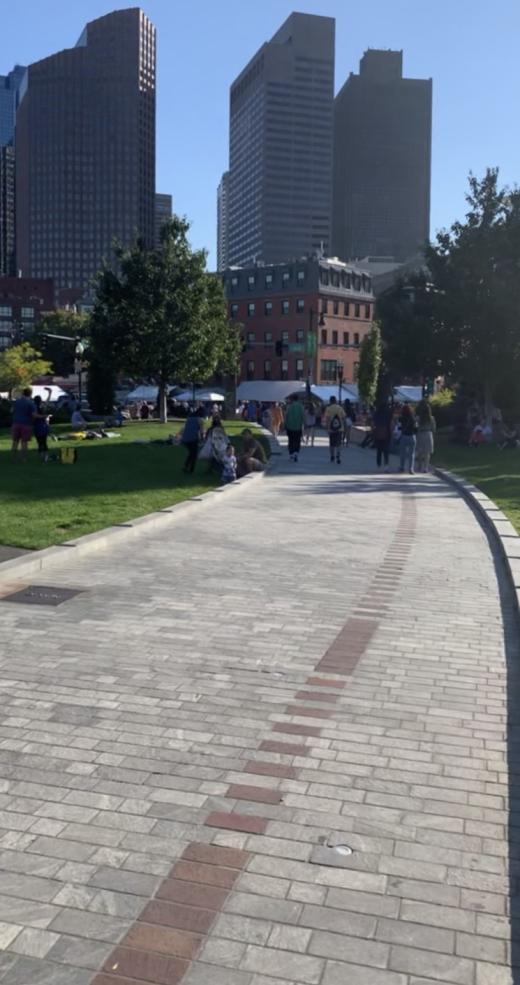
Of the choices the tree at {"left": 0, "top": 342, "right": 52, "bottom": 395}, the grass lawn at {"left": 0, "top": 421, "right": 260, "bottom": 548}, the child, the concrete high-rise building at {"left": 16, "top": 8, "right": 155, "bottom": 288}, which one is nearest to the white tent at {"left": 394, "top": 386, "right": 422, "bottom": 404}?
the tree at {"left": 0, "top": 342, "right": 52, "bottom": 395}

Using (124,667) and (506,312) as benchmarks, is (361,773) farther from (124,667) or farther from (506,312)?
(506,312)

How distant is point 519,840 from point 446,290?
3565 cm

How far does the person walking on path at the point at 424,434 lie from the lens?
66.7ft

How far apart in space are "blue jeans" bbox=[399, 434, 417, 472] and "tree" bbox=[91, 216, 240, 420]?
18762mm

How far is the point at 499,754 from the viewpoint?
4406mm

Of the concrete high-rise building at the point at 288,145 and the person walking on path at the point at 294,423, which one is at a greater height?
the concrete high-rise building at the point at 288,145

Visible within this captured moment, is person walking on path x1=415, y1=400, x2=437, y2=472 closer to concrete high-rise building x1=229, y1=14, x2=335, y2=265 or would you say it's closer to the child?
the child

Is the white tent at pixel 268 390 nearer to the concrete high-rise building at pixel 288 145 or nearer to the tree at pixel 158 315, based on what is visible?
the tree at pixel 158 315

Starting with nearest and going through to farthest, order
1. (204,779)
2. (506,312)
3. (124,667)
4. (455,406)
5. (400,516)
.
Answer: (204,779) → (124,667) → (400,516) → (506,312) → (455,406)

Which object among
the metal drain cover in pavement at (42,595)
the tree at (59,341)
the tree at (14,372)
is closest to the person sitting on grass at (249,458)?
the metal drain cover in pavement at (42,595)

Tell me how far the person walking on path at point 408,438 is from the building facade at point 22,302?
121114 mm

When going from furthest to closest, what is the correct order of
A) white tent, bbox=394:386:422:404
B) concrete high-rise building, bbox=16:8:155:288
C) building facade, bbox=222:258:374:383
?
1. concrete high-rise building, bbox=16:8:155:288
2. building facade, bbox=222:258:374:383
3. white tent, bbox=394:386:422:404

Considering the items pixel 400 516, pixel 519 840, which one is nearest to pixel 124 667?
pixel 519 840

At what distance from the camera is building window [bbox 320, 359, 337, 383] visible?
320 ft
